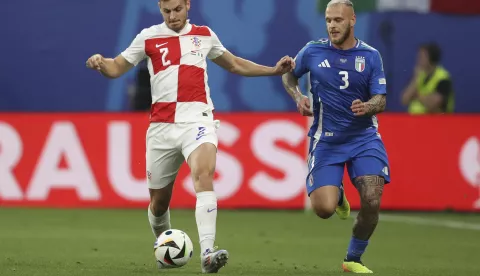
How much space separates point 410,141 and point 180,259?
7.61m

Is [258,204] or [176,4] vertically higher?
[176,4]

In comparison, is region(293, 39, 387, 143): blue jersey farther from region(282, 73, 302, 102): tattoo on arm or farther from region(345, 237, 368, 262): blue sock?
region(345, 237, 368, 262): blue sock

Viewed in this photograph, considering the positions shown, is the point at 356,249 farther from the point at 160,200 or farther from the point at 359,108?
the point at 160,200

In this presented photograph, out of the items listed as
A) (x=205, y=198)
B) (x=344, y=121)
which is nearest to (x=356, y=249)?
(x=344, y=121)

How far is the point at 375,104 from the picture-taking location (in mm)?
9656

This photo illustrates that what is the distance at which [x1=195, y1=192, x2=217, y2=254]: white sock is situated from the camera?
9023mm

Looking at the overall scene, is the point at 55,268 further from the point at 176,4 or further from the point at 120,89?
the point at 120,89

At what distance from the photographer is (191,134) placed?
371 inches

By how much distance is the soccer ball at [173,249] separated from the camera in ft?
30.2

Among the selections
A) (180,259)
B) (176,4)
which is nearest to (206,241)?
(180,259)

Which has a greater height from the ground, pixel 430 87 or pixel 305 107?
pixel 305 107

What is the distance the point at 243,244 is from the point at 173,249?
339 cm

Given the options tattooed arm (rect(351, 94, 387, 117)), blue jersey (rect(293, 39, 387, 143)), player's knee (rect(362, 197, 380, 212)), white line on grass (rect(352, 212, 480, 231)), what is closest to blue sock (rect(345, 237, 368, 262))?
player's knee (rect(362, 197, 380, 212))

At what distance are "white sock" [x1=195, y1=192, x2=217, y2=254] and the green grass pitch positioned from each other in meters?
0.34
